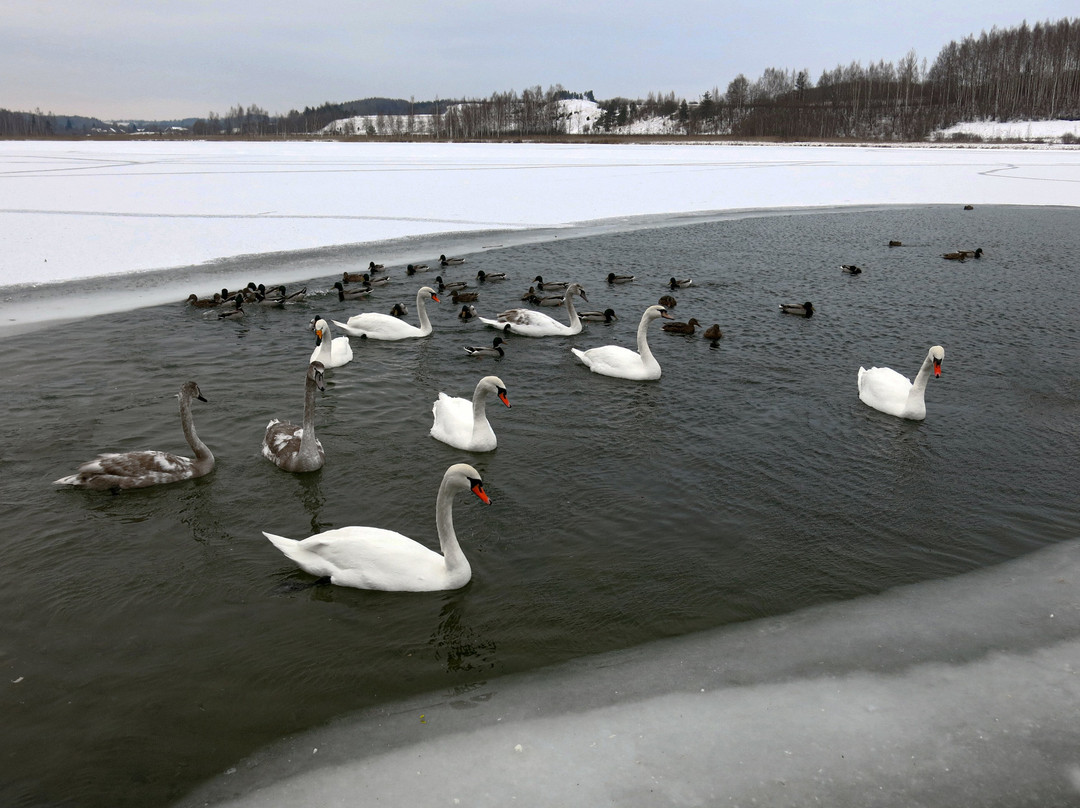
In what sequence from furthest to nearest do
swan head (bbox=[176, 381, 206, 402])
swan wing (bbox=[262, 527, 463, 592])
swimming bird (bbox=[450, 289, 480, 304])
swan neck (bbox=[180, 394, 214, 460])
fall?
swimming bird (bbox=[450, 289, 480, 304]) < swan head (bbox=[176, 381, 206, 402]) < swan neck (bbox=[180, 394, 214, 460]) < swan wing (bbox=[262, 527, 463, 592])

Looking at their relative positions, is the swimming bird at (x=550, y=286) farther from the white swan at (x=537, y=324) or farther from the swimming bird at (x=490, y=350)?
the swimming bird at (x=490, y=350)

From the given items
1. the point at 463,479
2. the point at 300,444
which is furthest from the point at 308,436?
the point at 463,479

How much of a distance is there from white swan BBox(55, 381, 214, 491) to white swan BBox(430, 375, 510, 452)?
2.28 metres

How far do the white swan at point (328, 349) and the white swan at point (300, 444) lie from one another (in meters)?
2.25

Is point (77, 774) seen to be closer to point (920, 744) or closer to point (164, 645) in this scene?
point (164, 645)

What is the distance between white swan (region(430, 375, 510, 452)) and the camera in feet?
25.7

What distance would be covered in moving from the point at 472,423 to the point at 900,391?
4773 millimetres

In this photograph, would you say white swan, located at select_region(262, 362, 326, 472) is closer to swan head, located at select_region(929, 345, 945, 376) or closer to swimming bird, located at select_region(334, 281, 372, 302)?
swan head, located at select_region(929, 345, 945, 376)

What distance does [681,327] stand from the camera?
1248cm

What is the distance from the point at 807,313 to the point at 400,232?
1343cm

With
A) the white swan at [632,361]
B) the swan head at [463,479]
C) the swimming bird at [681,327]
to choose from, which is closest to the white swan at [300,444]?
the swan head at [463,479]

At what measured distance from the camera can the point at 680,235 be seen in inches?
911

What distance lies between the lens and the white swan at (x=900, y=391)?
8703 millimetres

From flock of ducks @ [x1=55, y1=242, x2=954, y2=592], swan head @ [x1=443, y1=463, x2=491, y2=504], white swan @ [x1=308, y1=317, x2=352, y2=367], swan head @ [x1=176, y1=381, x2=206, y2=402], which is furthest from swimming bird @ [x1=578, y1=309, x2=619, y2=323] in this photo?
swan head @ [x1=443, y1=463, x2=491, y2=504]
